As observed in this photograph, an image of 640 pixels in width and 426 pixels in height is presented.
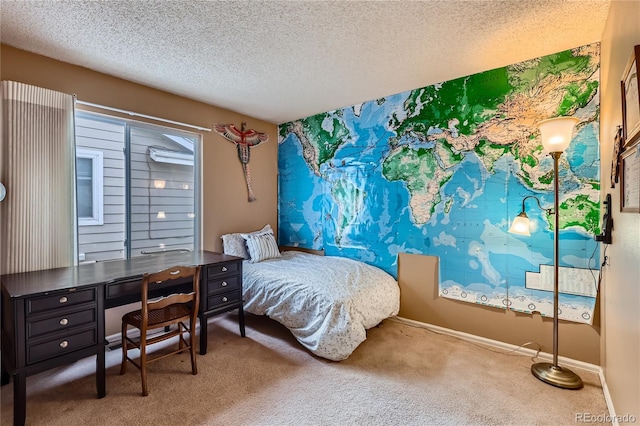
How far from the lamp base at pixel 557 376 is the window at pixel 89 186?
156 inches

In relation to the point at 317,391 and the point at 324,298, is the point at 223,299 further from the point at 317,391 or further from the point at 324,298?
the point at 317,391

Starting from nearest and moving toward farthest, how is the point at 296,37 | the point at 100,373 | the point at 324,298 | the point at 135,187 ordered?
the point at 100,373 < the point at 296,37 < the point at 324,298 < the point at 135,187

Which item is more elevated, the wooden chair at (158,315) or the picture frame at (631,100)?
the picture frame at (631,100)

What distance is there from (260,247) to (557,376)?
9.73ft

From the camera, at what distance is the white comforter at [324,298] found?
2379 millimetres

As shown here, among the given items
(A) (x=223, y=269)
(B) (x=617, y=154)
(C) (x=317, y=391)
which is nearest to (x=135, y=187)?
(A) (x=223, y=269)

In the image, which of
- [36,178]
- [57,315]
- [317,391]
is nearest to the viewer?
[57,315]

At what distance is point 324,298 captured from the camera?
8.18 ft

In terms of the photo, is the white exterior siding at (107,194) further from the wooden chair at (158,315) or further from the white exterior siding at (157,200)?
the wooden chair at (158,315)

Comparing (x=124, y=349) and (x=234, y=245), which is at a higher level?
(x=234, y=245)

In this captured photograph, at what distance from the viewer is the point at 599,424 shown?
5.63 ft

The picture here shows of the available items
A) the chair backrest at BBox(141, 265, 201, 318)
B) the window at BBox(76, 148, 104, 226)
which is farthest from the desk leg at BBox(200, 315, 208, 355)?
the window at BBox(76, 148, 104, 226)

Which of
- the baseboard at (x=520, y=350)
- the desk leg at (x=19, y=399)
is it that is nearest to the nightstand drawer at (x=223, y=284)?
the desk leg at (x=19, y=399)

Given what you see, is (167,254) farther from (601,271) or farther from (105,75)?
(601,271)
